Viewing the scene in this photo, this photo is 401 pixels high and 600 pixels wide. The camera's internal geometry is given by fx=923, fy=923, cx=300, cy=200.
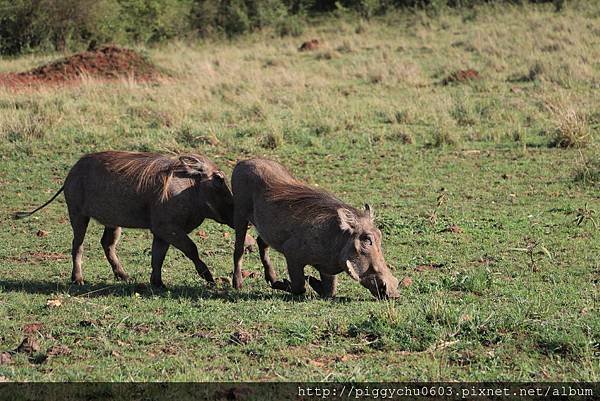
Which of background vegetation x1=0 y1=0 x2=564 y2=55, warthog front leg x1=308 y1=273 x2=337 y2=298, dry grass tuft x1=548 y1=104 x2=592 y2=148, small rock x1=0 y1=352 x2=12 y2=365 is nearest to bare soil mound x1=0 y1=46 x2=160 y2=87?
background vegetation x1=0 y1=0 x2=564 y2=55

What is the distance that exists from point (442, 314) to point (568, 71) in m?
11.8

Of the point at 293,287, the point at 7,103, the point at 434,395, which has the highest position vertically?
the point at 434,395

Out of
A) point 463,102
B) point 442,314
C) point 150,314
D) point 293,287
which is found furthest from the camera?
point 463,102

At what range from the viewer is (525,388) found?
174 inches

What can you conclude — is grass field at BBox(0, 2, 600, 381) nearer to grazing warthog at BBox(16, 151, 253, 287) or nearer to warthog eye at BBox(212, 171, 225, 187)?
grazing warthog at BBox(16, 151, 253, 287)

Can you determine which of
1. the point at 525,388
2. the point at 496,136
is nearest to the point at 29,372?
the point at 525,388

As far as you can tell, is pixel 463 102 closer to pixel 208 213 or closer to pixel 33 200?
pixel 33 200

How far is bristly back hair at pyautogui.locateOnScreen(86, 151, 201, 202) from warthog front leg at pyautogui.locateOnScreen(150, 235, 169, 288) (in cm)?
32

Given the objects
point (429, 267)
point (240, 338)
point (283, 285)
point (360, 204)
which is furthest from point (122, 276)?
point (360, 204)

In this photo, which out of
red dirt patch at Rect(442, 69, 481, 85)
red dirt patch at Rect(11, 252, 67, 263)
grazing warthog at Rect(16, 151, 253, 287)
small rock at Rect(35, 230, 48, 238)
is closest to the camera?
grazing warthog at Rect(16, 151, 253, 287)

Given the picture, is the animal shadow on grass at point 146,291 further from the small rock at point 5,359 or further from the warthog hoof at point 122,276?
the small rock at point 5,359

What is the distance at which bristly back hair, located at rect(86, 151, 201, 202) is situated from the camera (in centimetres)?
691

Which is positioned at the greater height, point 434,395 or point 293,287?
point 434,395

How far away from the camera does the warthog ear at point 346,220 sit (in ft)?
20.0
